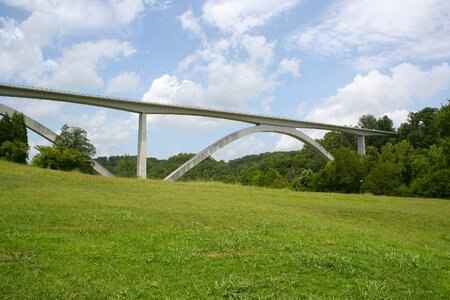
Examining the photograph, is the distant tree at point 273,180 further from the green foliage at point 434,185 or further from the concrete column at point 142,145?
the concrete column at point 142,145

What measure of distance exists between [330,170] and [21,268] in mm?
48332

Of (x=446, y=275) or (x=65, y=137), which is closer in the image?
(x=446, y=275)

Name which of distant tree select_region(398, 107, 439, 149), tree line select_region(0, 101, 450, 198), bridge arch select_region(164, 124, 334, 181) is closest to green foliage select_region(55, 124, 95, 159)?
tree line select_region(0, 101, 450, 198)

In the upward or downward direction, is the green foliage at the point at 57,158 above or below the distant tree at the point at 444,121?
below

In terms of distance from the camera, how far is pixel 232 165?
Answer: 96.4 meters

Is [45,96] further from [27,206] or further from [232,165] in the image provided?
[232,165]

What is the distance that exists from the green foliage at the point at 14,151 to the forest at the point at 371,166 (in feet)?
86.0

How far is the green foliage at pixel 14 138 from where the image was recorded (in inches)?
1369

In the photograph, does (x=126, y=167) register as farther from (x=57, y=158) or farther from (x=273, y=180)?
(x=57, y=158)

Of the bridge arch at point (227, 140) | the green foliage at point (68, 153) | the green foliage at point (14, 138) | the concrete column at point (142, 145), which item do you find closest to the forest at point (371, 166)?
the bridge arch at point (227, 140)

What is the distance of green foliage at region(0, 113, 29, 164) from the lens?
1369 inches

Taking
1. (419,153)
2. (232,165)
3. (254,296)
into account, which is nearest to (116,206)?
(254,296)

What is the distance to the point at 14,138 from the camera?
36.8 meters

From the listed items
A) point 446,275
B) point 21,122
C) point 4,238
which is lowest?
point 446,275
